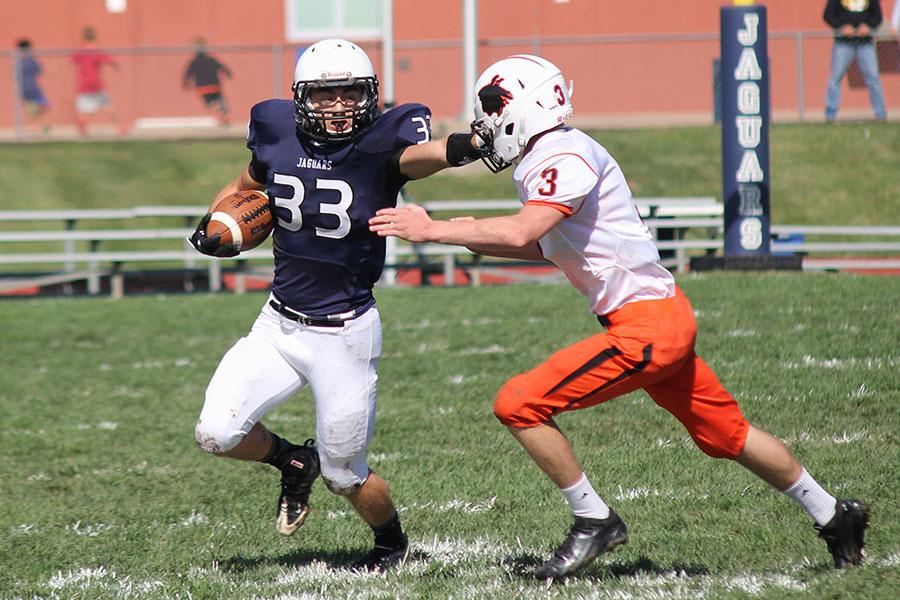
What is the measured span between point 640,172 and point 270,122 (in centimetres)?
1162

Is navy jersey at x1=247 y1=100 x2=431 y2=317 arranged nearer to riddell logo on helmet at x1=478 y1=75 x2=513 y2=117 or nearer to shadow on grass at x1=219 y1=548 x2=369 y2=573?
riddell logo on helmet at x1=478 y1=75 x2=513 y2=117

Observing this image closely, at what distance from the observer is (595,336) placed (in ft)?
13.4

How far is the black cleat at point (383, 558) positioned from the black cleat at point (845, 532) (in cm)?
145

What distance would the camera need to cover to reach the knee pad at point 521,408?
402 cm

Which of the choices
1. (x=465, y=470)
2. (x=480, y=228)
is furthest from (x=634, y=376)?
(x=465, y=470)

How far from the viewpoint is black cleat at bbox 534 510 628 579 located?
161 inches

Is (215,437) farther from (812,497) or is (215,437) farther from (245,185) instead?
(812,497)

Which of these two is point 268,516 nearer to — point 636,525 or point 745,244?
point 636,525

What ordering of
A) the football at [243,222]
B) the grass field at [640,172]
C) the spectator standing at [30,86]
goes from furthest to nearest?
1. the spectator standing at [30,86]
2. the grass field at [640,172]
3. the football at [243,222]

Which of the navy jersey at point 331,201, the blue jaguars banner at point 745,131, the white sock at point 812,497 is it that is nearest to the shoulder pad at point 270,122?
the navy jersey at point 331,201

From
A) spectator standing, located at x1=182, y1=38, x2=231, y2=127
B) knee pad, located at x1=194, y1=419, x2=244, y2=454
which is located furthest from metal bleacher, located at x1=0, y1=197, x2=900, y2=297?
knee pad, located at x1=194, y1=419, x2=244, y2=454

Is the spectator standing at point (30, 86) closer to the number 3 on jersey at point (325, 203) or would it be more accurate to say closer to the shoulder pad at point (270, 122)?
the shoulder pad at point (270, 122)

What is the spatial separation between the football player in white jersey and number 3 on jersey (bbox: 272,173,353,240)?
0.41 m

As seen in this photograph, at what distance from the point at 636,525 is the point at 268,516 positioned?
151cm
